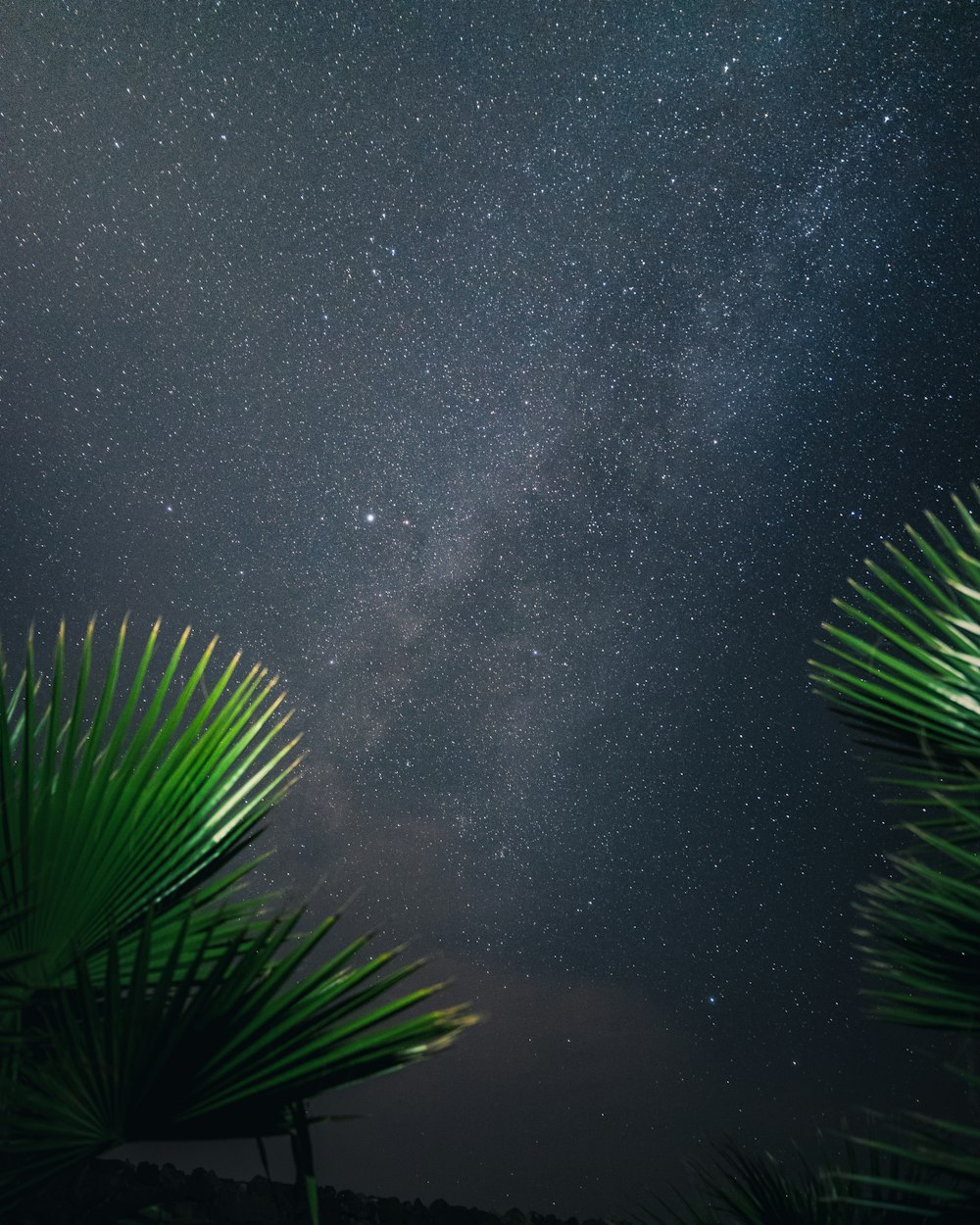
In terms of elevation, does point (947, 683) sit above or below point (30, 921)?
above

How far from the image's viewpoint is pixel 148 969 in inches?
60.6

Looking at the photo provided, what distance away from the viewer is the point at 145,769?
174 cm

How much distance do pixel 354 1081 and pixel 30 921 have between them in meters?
0.62

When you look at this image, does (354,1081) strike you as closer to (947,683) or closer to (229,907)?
(229,907)

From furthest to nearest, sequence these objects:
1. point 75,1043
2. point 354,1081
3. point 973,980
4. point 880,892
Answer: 1. point 880,892
2. point 973,980
3. point 354,1081
4. point 75,1043

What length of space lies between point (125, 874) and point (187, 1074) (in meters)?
0.48

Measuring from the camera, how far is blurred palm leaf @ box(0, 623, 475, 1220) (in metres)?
1.30

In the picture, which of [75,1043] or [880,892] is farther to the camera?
[880,892]

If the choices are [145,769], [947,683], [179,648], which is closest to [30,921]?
[145,769]

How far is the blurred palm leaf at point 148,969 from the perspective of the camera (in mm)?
1301

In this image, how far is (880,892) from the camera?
5.49ft

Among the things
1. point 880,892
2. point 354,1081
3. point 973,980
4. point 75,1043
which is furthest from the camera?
point 880,892

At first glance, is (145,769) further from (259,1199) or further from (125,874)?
(259,1199)

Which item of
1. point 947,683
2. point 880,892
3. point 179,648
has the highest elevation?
point 179,648
